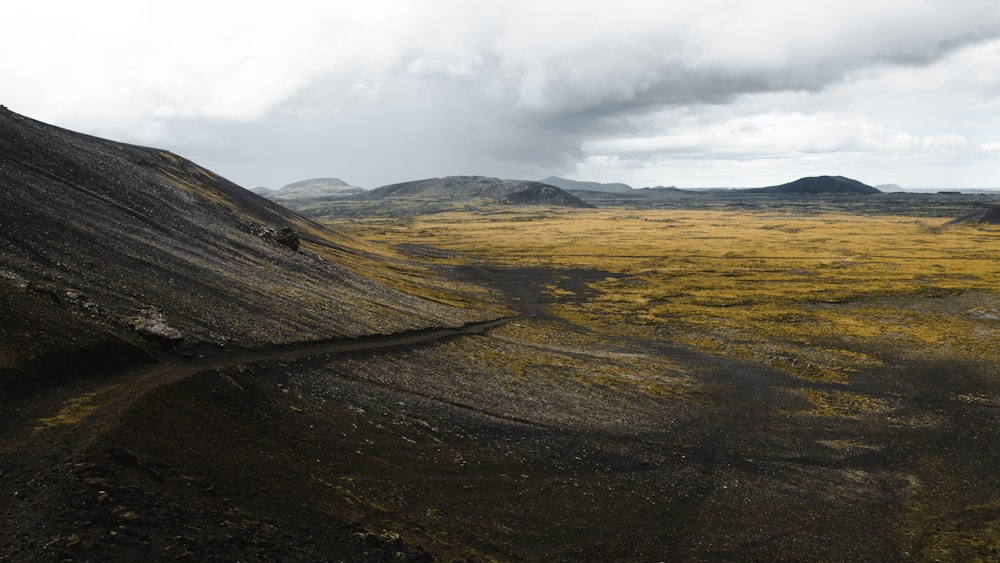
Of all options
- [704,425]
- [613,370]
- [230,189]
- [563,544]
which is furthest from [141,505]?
[230,189]

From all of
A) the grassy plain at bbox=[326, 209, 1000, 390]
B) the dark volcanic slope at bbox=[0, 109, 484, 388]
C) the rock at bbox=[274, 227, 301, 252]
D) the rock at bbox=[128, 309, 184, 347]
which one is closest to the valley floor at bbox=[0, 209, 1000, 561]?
the rock at bbox=[128, 309, 184, 347]

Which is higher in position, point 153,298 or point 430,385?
point 153,298

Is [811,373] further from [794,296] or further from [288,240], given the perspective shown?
[288,240]

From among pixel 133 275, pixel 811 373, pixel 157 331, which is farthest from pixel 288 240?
→ pixel 811 373

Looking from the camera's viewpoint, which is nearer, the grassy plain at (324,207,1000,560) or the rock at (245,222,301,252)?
the grassy plain at (324,207,1000,560)

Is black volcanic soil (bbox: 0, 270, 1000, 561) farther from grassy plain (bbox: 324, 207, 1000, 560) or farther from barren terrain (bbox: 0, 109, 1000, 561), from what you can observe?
grassy plain (bbox: 324, 207, 1000, 560)

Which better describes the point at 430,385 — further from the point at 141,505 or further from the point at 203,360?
the point at 141,505

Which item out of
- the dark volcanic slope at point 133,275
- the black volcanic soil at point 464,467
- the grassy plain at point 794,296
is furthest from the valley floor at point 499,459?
the grassy plain at point 794,296

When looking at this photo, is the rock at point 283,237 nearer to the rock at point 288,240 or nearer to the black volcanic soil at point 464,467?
the rock at point 288,240
